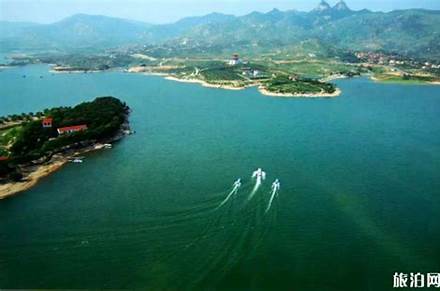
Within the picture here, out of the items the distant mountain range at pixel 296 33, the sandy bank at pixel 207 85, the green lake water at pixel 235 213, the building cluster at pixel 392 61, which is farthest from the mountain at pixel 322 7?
the green lake water at pixel 235 213

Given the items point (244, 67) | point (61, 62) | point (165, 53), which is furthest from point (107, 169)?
point (165, 53)

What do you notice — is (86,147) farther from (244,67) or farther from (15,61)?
(15,61)

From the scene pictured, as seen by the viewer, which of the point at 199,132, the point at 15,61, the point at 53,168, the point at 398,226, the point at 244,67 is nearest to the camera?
the point at 398,226

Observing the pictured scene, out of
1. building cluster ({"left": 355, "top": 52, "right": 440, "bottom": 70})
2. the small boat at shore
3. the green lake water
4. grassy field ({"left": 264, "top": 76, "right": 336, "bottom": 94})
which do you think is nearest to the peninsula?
the small boat at shore

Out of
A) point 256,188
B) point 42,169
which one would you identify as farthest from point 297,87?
point 42,169

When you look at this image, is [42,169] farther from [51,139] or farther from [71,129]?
[71,129]

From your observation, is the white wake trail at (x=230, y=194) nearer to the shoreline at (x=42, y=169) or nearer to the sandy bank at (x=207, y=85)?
Answer: the shoreline at (x=42, y=169)
